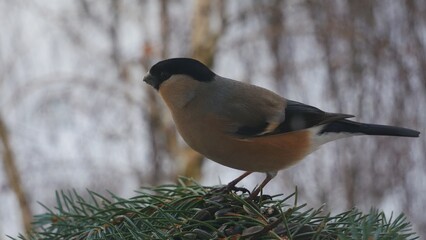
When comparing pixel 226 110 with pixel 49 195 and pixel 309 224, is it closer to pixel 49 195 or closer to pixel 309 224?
pixel 309 224

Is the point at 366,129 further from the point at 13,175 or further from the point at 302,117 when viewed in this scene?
the point at 13,175

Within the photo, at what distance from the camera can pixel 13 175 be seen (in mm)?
4809

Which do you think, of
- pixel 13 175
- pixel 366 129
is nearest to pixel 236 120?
pixel 366 129

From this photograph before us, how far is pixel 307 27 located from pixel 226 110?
2829mm

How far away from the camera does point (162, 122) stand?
5.41 metres

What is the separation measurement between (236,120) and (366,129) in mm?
316

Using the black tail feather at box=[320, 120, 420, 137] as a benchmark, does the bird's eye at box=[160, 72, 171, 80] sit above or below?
above

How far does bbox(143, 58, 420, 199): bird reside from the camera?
158 centimetres

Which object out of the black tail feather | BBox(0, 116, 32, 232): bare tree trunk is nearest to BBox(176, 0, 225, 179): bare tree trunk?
BBox(0, 116, 32, 232): bare tree trunk

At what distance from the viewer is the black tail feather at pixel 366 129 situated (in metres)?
1.64

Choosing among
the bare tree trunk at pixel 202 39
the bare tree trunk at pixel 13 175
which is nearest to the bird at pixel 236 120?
the bare tree trunk at pixel 13 175

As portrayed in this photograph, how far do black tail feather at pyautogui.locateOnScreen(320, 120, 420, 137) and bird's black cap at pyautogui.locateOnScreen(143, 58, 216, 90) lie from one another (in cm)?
32

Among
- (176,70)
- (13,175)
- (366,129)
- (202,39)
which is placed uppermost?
(202,39)

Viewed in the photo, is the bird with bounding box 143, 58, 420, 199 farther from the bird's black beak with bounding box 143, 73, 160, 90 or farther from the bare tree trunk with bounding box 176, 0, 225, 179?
the bare tree trunk with bounding box 176, 0, 225, 179
